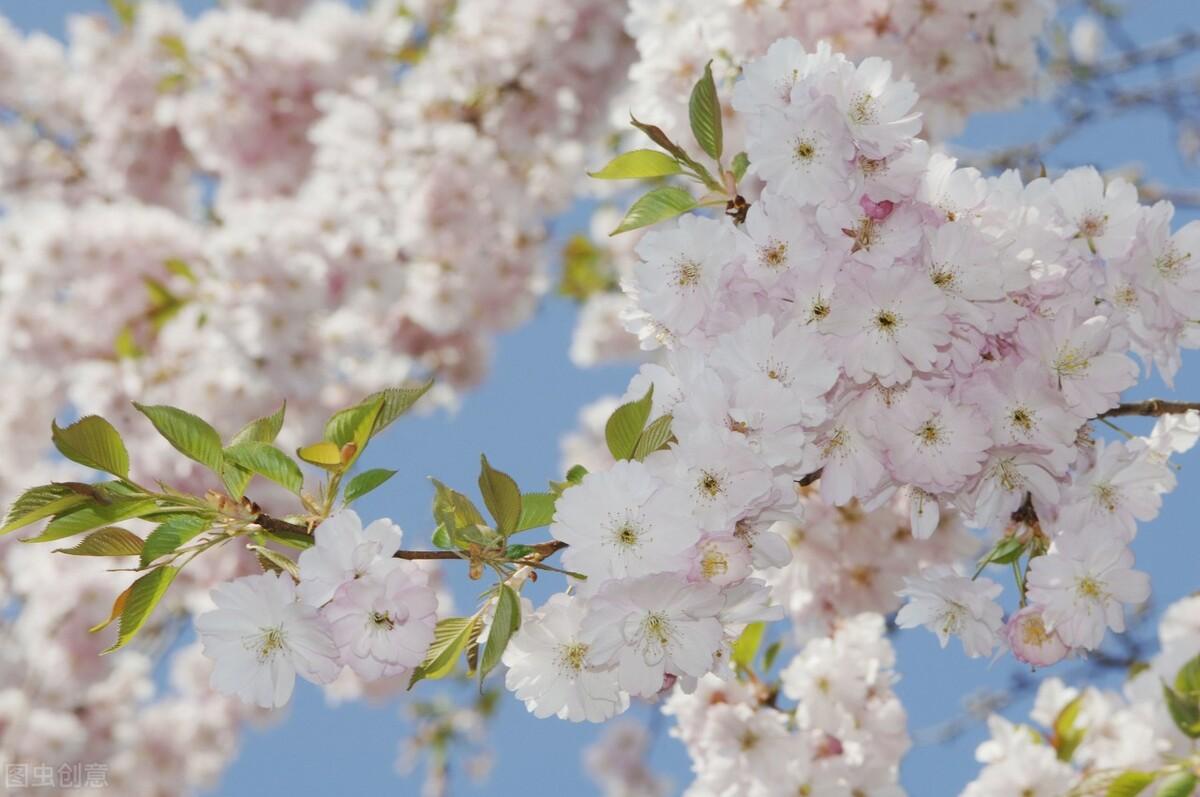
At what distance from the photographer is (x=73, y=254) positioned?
404 cm

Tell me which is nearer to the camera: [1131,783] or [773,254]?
[773,254]

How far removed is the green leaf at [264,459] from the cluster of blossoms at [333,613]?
0.09 m

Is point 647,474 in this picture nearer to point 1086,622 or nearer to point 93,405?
point 1086,622

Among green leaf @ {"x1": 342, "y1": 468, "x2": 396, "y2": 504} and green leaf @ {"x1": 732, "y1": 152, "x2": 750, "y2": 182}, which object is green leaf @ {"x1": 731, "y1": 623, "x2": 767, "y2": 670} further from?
green leaf @ {"x1": 342, "y1": 468, "x2": 396, "y2": 504}

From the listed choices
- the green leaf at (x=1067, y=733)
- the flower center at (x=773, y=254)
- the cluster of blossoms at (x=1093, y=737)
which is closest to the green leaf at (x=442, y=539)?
the flower center at (x=773, y=254)

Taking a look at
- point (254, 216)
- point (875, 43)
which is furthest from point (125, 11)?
point (875, 43)

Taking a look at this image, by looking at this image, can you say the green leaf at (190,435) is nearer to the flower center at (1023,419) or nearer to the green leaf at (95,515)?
the green leaf at (95,515)

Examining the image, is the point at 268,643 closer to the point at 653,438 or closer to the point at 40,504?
the point at 40,504

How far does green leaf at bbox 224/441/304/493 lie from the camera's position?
1010 millimetres

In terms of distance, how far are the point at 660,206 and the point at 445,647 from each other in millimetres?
503

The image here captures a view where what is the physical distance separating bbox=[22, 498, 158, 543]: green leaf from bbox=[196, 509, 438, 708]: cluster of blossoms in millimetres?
105

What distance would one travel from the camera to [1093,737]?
2090 millimetres

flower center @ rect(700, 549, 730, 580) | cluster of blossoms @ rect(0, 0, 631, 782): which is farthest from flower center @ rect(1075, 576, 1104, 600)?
cluster of blossoms @ rect(0, 0, 631, 782)

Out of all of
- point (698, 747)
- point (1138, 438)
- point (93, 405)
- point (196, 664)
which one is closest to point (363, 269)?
point (93, 405)
